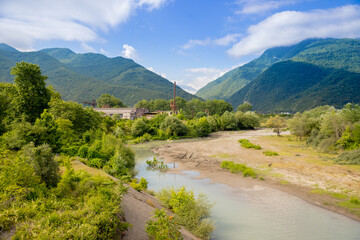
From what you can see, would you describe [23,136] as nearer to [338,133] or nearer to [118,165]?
[118,165]

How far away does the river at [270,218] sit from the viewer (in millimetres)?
10930

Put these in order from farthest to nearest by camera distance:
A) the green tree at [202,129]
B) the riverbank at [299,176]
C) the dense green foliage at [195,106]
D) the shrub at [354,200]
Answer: the dense green foliage at [195,106] → the green tree at [202,129] → the riverbank at [299,176] → the shrub at [354,200]

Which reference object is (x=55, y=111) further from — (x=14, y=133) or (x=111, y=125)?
(x=111, y=125)

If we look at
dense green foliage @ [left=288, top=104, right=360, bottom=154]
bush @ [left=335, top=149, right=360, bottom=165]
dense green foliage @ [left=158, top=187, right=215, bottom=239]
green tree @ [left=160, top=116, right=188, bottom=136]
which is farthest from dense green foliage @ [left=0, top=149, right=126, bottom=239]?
green tree @ [left=160, top=116, right=188, bottom=136]

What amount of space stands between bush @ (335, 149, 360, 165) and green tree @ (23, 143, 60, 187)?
29.9 m

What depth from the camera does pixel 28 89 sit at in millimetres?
22234

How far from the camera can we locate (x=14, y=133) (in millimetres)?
14836

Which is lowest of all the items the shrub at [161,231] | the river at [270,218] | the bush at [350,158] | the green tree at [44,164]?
the river at [270,218]

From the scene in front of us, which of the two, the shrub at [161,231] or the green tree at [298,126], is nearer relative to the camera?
the shrub at [161,231]

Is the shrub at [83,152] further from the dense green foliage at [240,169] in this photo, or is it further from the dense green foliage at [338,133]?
the dense green foliage at [338,133]

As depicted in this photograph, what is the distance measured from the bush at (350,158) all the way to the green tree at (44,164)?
29.9 meters

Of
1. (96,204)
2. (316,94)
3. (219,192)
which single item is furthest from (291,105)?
(96,204)

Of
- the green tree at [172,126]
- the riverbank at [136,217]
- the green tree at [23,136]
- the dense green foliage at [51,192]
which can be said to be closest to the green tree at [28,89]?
the dense green foliage at [51,192]

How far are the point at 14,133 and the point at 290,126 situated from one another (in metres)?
49.3
